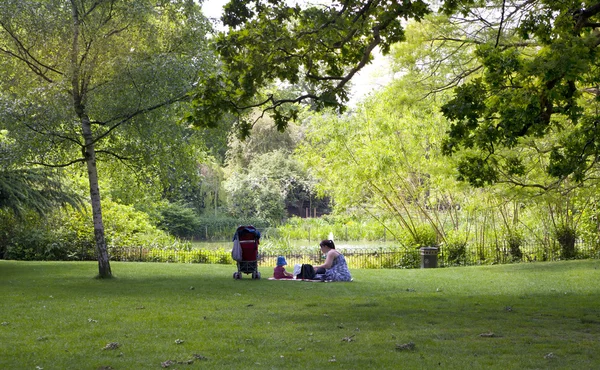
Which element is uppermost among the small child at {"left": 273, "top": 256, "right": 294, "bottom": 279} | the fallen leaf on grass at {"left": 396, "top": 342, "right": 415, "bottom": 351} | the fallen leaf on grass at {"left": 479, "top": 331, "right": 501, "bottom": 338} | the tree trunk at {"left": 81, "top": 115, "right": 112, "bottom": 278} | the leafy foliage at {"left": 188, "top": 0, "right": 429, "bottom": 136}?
the leafy foliage at {"left": 188, "top": 0, "right": 429, "bottom": 136}

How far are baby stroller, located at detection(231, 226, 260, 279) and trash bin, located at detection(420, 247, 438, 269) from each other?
29.0ft

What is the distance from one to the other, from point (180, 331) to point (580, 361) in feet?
14.1

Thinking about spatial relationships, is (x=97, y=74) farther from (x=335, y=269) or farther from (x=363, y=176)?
(x=363, y=176)

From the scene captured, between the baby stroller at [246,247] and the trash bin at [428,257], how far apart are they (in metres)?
8.85

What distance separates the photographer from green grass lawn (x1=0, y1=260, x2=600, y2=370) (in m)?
6.49

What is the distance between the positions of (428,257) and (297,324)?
14751 mm

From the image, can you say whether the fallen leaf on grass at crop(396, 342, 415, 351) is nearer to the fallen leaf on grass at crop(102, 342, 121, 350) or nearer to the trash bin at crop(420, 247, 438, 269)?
the fallen leaf on grass at crop(102, 342, 121, 350)

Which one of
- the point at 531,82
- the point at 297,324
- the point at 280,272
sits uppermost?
the point at 531,82

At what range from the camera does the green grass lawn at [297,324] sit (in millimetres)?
6488

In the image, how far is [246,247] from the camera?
15008mm

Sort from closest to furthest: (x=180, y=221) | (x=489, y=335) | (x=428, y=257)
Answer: (x=489, y=335)
(x=428, y=257)
(x=180, y=221)

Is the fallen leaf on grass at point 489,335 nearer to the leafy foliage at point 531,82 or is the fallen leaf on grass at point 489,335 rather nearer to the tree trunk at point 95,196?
the leafy foliage at point 531,82

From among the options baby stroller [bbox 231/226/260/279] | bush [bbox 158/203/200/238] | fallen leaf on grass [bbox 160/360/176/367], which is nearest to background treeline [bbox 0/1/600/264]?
baby stroller [bbox 231/226/260/279]

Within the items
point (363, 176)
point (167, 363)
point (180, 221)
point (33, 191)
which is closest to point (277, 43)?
point (167, 363)
